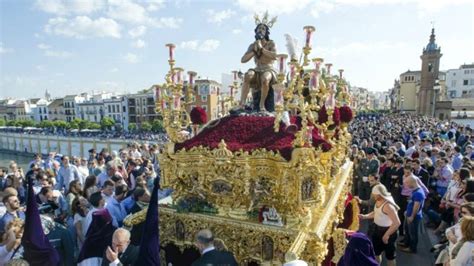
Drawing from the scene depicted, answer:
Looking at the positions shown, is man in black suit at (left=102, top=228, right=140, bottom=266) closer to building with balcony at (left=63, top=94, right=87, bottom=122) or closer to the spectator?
the spectator

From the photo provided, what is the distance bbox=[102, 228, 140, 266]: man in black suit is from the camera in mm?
3365

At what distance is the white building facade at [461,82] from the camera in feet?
236

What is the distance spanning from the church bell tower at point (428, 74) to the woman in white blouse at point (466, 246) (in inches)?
2323

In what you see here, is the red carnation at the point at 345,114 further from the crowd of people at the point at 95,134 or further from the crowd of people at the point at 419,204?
the crowd of people at the point at 95,134

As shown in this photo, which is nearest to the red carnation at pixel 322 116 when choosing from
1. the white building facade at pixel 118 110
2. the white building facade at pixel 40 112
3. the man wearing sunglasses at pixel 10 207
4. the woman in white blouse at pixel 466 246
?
the woman in white blouse at pixel 466 246

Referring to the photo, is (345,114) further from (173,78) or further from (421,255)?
(173,78)

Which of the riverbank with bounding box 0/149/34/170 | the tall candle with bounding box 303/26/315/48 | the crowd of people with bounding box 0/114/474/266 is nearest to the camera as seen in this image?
the crowd of people with bounding box 0/114/474/266

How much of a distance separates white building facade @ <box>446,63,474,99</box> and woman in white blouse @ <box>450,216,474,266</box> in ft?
276

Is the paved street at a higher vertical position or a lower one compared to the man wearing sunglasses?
lower

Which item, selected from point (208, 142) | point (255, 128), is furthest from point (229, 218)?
point (255, 128)

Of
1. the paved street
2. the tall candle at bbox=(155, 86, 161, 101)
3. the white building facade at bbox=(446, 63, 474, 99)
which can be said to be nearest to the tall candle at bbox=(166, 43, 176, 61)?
the tall candle at bbox=(155, 86, 161, 101)

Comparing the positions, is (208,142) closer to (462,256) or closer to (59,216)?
(59,216)

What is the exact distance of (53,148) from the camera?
180 ft

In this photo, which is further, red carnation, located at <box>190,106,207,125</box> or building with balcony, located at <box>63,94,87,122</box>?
building with balcony, located at <box>63,94,87,122</box>
